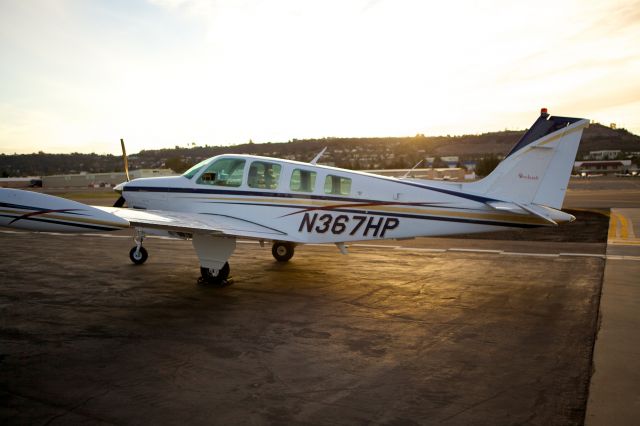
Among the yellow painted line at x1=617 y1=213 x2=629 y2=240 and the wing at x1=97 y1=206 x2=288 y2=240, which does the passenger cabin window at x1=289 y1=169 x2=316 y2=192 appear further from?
the yellow painted line at x1=617 y1=213 x2=629 y2=240

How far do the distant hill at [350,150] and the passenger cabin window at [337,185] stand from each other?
3535 inches

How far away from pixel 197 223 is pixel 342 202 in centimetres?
298

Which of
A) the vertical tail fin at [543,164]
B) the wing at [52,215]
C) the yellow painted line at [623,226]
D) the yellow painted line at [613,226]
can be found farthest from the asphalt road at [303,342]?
the yellow painted line at [623,226]

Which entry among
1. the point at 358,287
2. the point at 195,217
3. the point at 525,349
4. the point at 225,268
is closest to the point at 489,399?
the point at 525,349

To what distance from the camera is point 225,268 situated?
9883 mm

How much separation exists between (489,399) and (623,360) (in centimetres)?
216

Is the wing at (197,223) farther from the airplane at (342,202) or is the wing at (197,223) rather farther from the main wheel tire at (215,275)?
the main wheel tire at (215,275)

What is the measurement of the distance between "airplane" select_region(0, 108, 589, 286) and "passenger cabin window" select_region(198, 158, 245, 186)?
0.02 meters

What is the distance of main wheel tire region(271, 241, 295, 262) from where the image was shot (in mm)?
12445

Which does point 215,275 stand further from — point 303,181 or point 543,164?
point 543,164

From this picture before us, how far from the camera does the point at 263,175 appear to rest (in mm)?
10422

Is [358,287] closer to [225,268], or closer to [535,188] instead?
A: [225,268]

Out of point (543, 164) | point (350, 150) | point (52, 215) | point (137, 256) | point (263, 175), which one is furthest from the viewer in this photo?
point (350, 150)

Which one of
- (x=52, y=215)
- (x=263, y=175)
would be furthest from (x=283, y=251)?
(x=52, y=215)
